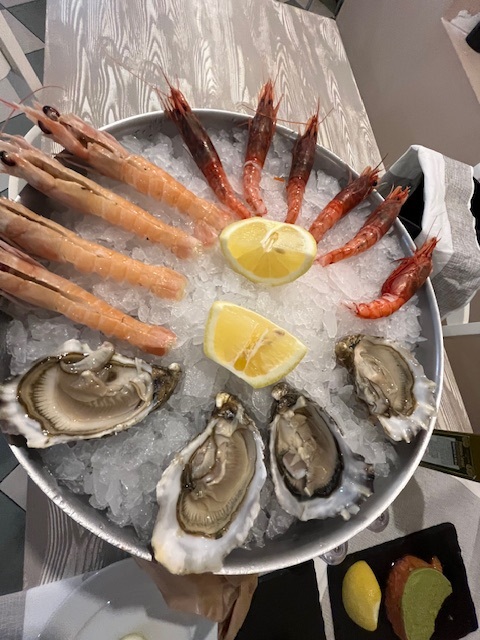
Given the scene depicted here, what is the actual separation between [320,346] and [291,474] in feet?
1.21

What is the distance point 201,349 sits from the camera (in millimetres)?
1195

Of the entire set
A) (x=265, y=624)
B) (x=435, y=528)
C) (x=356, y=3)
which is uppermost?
(x=356, y=3)

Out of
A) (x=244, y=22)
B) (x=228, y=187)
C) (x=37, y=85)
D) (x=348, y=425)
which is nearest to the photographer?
(x=348, y=425)

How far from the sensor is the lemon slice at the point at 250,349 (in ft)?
3.62

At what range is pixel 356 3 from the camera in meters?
3.39

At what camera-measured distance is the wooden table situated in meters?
1.97

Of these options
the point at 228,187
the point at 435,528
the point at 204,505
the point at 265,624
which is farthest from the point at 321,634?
the point at 228,187

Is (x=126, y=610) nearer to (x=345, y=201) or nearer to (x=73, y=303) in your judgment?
(x=73, y=303)

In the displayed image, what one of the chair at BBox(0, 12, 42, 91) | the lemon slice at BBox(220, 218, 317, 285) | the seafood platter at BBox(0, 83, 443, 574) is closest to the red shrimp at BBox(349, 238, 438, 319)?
the seafood platter at BBox(0, 83, 443, 574)

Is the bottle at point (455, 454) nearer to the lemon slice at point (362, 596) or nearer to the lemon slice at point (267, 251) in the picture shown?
the lemon slice at point (362, 596)

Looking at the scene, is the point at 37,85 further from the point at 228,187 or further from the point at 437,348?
the point at 437,348

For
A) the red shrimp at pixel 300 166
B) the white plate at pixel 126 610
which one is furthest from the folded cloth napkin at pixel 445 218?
the white plate at pixel 126 610

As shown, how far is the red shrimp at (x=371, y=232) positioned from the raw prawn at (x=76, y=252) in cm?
52

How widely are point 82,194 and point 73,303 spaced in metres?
0.36
